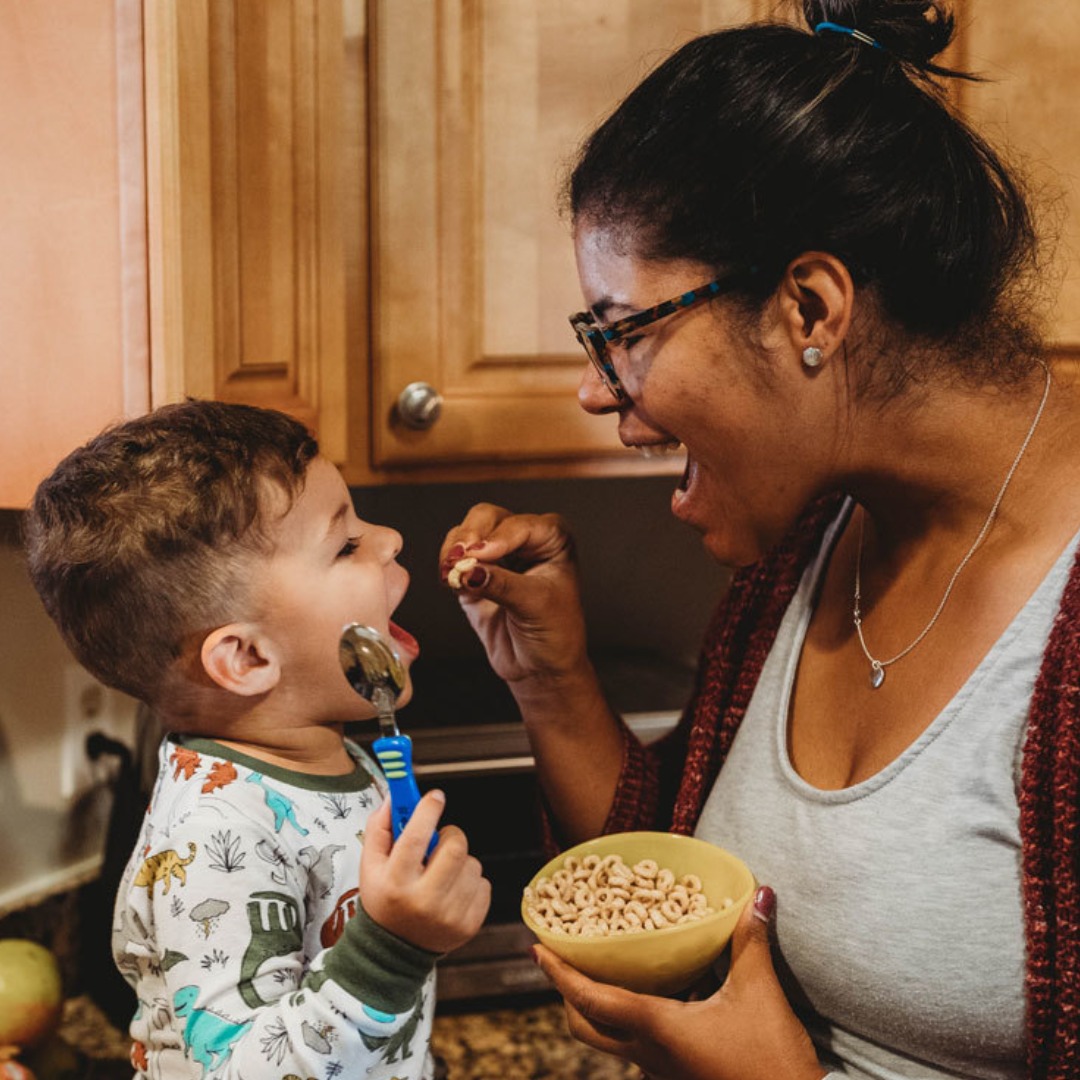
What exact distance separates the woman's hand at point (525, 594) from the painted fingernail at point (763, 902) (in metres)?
0.33

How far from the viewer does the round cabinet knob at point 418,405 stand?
53.1 inches

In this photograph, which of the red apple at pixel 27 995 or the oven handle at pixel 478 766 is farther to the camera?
the oven handle at pixel 478 766

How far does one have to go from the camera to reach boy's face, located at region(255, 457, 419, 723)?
1.03 meters

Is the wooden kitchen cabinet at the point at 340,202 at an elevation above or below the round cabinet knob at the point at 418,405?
above

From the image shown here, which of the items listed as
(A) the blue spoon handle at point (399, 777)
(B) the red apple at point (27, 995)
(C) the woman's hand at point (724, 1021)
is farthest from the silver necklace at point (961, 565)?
(B) the red apple at point (27, 995)

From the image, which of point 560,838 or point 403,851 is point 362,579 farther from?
point 560,838

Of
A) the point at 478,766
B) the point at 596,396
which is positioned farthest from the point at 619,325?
the point at 478,766

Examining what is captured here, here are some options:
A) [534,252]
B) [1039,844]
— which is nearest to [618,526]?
[534,252]

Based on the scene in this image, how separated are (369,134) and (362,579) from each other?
1.70 ft

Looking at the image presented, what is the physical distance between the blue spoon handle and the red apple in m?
0.69

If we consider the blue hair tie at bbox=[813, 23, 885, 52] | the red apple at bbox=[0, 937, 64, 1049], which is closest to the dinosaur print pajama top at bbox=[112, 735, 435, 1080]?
the red apple at bbox=[0, 937, 64, 1049]

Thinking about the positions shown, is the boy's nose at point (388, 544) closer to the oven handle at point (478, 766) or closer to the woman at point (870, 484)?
the woman at point (870, 484)

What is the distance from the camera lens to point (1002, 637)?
985mm

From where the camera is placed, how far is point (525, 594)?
1233 millimetres
